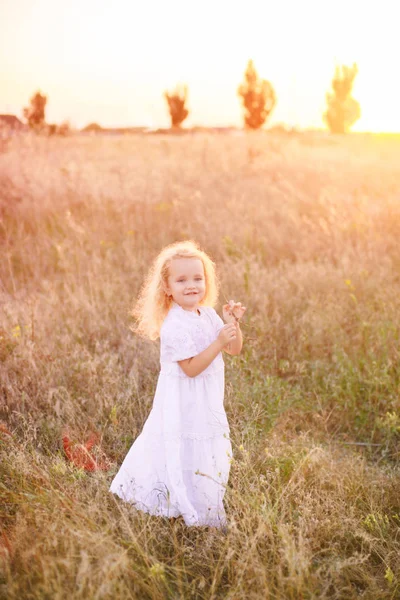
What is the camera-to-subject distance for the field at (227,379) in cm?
227

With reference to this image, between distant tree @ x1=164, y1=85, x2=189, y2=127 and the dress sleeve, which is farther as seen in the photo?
distant tree @ x1=164, y1=85, x2=189, y2=127

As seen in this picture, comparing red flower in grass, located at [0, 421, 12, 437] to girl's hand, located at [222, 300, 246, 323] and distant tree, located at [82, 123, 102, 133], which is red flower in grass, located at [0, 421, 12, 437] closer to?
girl's hand, located at [222, 300, 246, 323]

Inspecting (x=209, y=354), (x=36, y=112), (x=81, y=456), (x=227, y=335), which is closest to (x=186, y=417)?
(x=209, y=354)

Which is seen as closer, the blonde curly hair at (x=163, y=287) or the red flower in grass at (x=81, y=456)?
the blonde curly hair at (x=163, y=287)

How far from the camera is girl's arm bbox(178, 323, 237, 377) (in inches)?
98.7

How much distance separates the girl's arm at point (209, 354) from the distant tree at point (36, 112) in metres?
10.1

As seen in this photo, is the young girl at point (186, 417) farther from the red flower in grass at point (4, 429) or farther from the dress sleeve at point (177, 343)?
the red flower in grass at point (4, 429)

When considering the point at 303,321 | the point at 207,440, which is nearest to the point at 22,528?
the point at 207,440

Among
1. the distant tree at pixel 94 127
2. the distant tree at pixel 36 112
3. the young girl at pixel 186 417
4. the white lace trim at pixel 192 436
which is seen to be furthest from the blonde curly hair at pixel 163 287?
the distant tree at pixel 94 127

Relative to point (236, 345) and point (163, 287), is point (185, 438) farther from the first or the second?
point (163, 287)

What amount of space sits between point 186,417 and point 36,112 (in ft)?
42.0

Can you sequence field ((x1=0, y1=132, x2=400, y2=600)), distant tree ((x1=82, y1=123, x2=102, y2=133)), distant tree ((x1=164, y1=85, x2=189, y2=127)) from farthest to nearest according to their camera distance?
distant tree ((x1=164, y1=85, x2=189, y2=127)) < distant tree ((x1=82, y1=123, x2=102, y2=133)) < field ((x1=0, y1=132, x2=400, y2=600))

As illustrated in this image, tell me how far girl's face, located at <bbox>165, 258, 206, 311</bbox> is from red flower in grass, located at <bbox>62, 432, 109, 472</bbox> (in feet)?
3.30

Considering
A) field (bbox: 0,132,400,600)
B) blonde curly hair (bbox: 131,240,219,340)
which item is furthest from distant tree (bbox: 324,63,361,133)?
blonde curly hair (bbox: 131,240,219,340)
